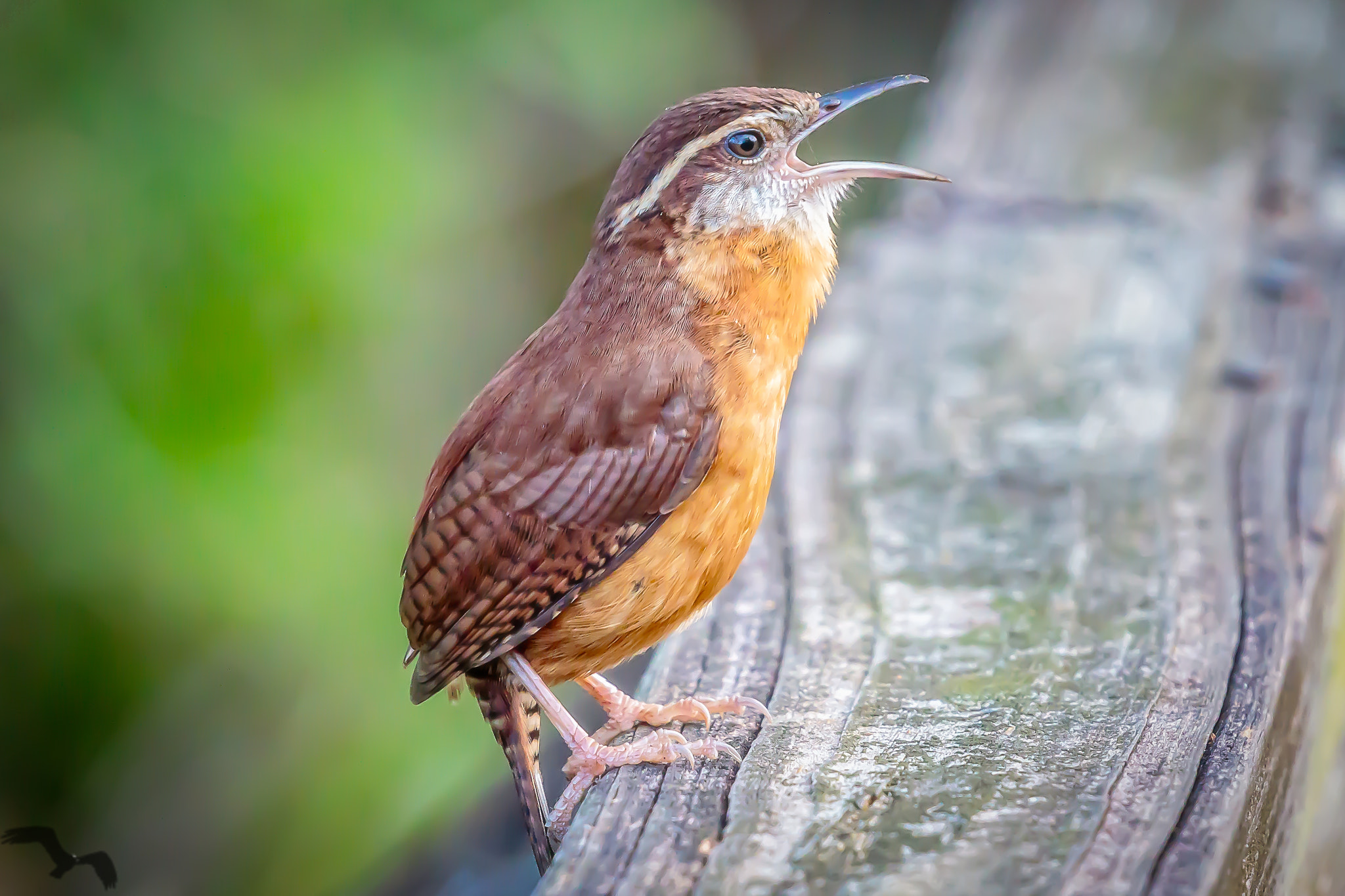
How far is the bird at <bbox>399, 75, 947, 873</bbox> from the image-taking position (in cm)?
238

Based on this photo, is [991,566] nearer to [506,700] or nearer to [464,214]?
[506,700]

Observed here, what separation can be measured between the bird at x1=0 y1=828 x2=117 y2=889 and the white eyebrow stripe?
197 centimetres

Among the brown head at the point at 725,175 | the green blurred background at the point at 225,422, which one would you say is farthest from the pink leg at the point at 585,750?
the brown head at the point at 725,175

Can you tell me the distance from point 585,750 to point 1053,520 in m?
1.13

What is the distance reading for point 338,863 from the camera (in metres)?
3.32

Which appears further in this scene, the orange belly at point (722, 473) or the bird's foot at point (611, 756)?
the orange belly at point (722, 473)

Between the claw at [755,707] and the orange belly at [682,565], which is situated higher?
the orange belly at [682,565]

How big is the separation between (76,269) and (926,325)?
2.23 m

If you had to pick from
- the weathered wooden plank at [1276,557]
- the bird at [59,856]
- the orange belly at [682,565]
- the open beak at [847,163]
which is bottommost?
the bird at [59,856]

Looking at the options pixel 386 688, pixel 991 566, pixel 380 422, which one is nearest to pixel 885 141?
pixel 380 422

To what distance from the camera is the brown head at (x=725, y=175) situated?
2643mm

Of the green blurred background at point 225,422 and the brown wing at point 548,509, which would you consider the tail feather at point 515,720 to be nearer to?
the brown wing at point 548,509

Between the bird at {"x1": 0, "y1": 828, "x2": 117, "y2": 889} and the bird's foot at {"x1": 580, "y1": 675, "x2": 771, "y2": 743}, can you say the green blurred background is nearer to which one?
the bird at {"x1": 0, "y1": 828, "x2": 117, "y2": 889}

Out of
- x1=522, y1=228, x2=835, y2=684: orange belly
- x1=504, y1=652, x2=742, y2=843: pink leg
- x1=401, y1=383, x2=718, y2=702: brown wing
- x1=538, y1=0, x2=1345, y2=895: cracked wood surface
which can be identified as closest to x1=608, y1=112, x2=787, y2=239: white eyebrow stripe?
x1=522, y1=228, x2=835, y2=684: orange belly
